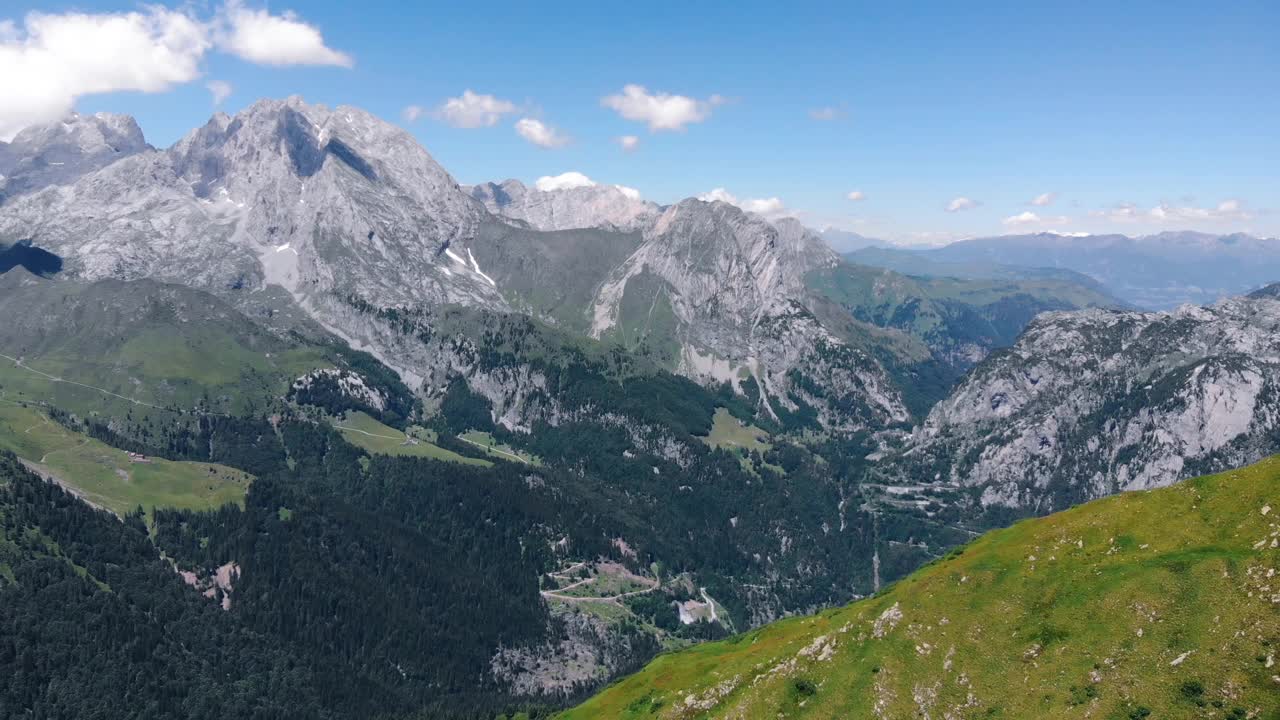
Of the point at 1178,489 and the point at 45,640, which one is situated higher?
the point at 1178,489

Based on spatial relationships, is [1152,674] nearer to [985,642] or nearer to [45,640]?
[985,642]

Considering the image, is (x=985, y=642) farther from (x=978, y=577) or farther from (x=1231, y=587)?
(x=1231, y=587)

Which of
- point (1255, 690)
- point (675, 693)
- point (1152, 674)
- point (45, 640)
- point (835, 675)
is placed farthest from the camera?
point (45, 640)

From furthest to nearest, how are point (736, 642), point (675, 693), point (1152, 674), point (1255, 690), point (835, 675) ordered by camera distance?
point (736, 642) → point (675, 693) → point (835, 675) → point (1152, 674) → point (1255, 690)

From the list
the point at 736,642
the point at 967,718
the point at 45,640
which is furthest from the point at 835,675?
the point at 45,640

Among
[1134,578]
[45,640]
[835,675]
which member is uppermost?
[1134,578]

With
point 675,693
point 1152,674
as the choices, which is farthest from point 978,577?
point 675,693

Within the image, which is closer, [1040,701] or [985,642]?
[1040,701]
